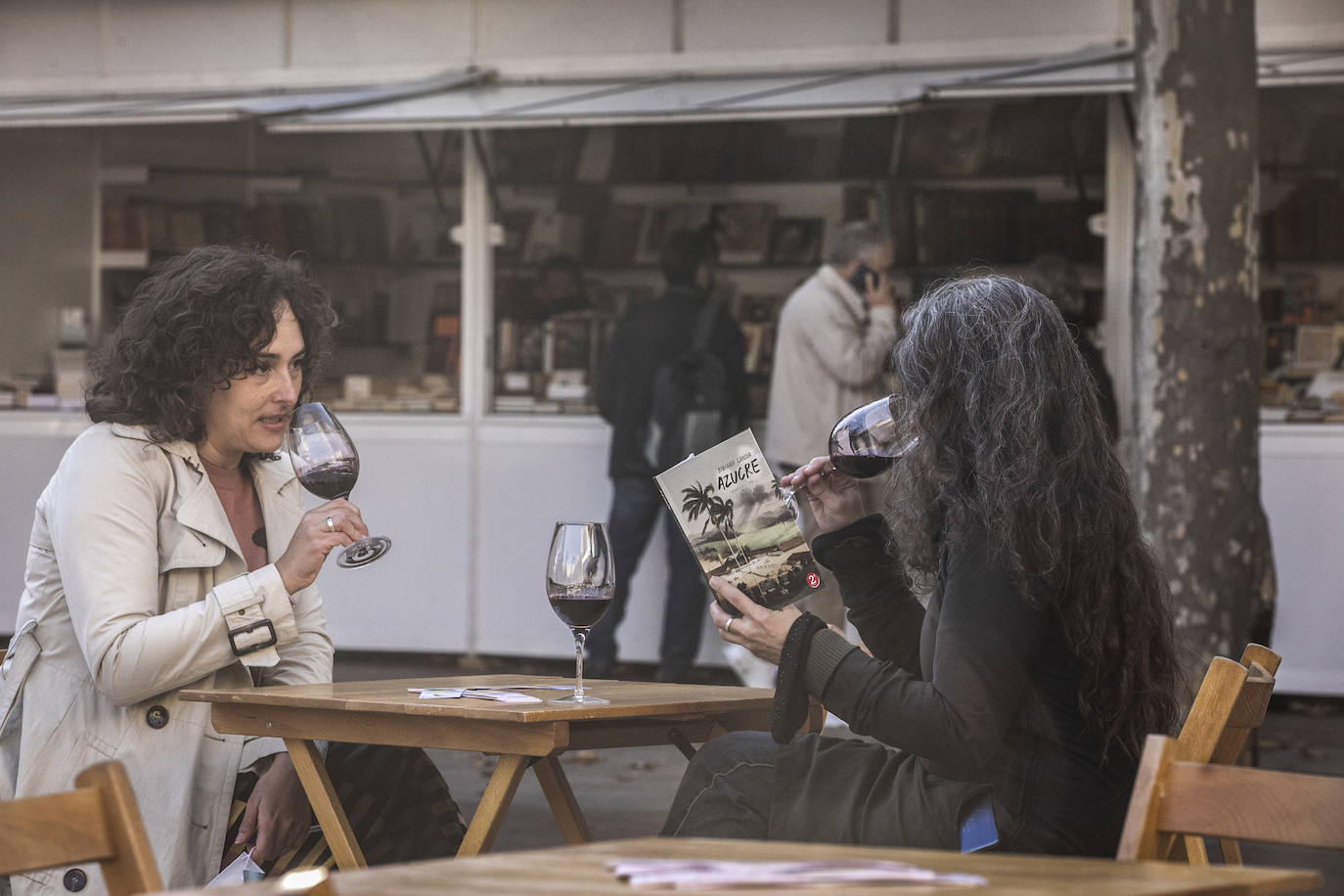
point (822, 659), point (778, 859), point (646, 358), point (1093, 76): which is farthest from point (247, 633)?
point (1093, 76)

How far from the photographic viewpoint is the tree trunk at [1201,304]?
4.85m

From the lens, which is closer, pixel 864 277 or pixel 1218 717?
pixel 1218 717

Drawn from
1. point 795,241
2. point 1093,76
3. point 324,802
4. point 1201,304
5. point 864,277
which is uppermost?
point 1093,76

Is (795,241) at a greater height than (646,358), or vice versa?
(795,241)

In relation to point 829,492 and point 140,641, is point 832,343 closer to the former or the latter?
point 829,492

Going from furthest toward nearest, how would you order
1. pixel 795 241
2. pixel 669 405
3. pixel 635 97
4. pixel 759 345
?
pixel 795 241, pixel 759 345, pixel 635 97, pixel 669 405

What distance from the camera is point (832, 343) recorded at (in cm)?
648

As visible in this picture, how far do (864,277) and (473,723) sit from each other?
440 cm

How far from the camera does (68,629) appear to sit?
2801 millimetres

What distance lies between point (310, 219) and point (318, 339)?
17.0ft

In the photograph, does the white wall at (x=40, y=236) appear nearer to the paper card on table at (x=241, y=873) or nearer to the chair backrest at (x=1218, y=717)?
the paper card on table at (x=241, y=873)

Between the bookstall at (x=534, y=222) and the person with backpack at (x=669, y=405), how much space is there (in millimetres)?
405

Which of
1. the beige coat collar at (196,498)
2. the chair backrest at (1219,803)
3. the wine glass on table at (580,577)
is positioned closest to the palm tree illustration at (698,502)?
the wine glass on table at (580,577)

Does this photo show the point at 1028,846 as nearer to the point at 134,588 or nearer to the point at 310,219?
the point at 134,588
